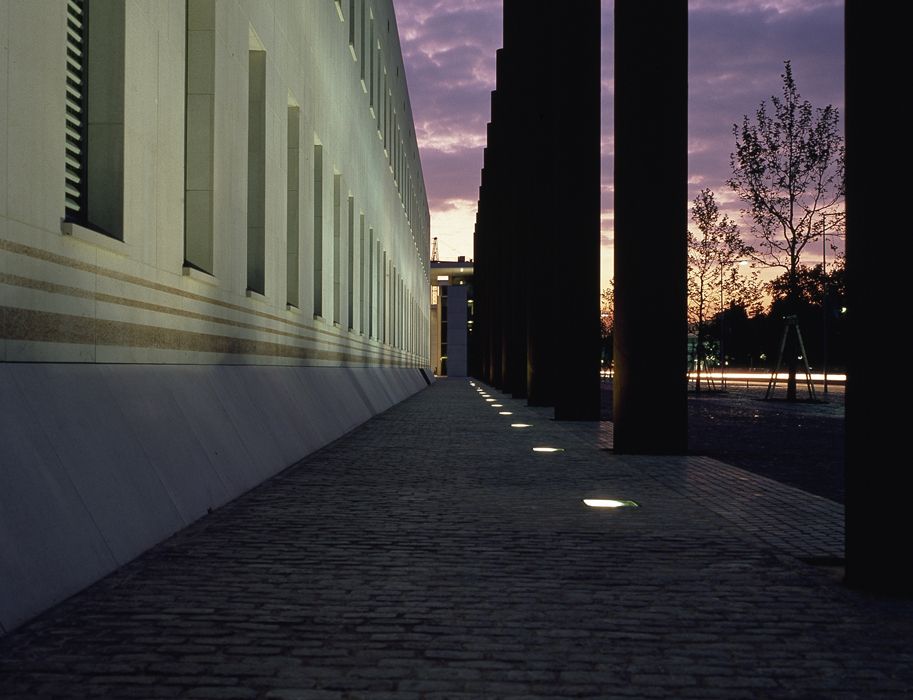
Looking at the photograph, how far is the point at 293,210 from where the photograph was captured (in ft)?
53.3

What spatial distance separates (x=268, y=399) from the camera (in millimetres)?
11898

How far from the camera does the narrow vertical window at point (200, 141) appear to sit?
33.6 feet

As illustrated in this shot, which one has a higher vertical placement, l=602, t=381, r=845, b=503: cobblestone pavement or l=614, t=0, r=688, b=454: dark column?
l=614, t=0, r=688, b=454: dark column

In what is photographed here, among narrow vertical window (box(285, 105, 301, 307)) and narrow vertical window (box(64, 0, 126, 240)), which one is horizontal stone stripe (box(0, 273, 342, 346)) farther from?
narrow vertical window (box(285, 105, 301, 307))

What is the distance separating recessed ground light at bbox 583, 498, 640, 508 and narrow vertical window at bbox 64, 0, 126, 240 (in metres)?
4.34

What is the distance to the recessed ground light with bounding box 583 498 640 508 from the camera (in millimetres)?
7863

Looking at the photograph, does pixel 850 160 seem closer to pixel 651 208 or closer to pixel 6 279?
pixel 6 279

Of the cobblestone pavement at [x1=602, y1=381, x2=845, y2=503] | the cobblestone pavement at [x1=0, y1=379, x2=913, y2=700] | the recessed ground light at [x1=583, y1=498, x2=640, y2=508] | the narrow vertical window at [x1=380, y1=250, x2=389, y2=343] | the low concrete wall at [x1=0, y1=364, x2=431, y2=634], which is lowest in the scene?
the cobblestone pavement at [x1=602, y1=381, x2=845, y2=503]

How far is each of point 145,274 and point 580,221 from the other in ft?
40.9

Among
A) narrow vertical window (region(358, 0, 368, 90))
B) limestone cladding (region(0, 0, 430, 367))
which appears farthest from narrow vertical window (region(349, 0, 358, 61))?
limestone cladding (region(0, 0, 430, 367))

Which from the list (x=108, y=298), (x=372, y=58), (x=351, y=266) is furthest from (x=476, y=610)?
(x=372, y=58)

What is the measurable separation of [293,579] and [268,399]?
6.92 metres

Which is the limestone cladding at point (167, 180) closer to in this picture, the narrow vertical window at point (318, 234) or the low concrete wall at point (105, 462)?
the narrow vertical window at point (318, 234)

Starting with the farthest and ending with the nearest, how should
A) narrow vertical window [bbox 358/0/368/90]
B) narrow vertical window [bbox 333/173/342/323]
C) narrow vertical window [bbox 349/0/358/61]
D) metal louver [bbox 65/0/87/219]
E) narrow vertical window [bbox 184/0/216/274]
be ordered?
narrow vertical window [bbox 358/0/368/90], narrow vertical window [bbox 349/0/358/61], narrow vertical window [bbox 333/173/342/323], narrow vertical window [bbox 184/0/216/274], metal louver [bbox 65/0/87/219]
